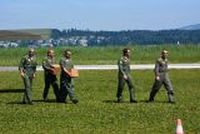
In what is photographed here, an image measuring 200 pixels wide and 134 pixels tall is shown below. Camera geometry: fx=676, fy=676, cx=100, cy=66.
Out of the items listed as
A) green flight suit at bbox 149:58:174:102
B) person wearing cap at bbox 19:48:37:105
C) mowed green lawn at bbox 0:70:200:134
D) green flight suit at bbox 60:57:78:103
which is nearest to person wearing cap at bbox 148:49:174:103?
green flight suit at bbox 149:58:174:102

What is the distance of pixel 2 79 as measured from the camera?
143 ft

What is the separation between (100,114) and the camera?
22797 millimetres

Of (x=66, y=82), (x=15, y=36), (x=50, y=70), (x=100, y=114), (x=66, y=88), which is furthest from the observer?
(x=15, y=36)

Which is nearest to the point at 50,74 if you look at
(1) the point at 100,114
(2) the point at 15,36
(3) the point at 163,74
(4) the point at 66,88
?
(4) the point at 66,88

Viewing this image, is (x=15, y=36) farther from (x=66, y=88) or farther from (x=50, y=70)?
(x=66, y=88)

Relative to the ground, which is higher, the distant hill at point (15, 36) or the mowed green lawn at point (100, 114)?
the distant hill at point (15, 36)

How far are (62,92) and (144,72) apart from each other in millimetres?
23572

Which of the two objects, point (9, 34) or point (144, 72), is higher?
point (9, 34)

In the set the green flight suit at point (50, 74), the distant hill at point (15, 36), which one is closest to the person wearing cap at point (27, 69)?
the green flight suit at point (50, 74)

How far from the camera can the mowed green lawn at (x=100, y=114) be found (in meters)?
19.5

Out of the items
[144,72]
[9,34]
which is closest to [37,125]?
[9,34]

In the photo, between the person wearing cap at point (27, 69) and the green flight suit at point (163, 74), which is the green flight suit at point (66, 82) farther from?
the green flight suit at point (163, 74)

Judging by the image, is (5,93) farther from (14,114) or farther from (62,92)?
(14,114)

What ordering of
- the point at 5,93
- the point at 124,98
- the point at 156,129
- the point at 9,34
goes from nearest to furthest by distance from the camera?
the point at 156,129, the point at 124,98, the point at 5,93, the point at 9,34
